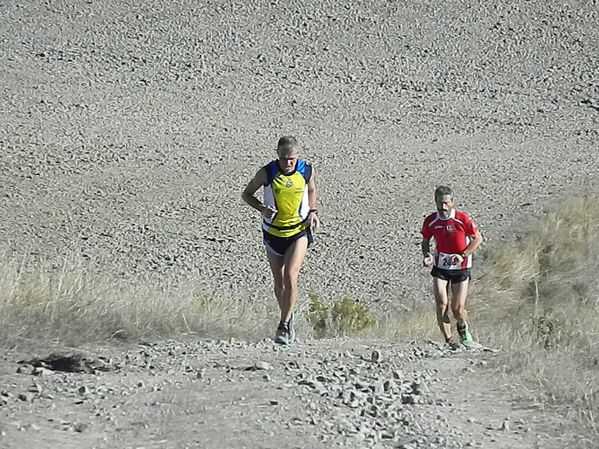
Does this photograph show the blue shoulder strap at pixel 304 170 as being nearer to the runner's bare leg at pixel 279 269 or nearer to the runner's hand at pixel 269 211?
the runner's hand at pixel 269 211

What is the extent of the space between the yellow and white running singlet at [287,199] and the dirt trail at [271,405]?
1.47 meters

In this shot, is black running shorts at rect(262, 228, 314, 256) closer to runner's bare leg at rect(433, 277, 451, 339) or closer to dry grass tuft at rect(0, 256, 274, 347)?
dry grass tuft at rect(0, 256, 274, 347)

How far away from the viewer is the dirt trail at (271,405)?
20.9ft

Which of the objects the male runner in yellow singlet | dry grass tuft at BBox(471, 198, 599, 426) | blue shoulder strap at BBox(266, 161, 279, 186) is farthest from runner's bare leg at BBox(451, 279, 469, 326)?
blue shoulder strap at BBox(266, 161, 279, 186)

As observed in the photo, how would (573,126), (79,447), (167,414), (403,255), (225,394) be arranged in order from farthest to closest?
(573,126) < (403,255) < (225,394) < (167,414) < (79,447)

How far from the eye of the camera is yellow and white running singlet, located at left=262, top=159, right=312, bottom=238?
9.68 m

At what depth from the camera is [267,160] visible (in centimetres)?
2292

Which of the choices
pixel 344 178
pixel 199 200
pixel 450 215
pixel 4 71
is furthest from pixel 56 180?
pixel 450 215

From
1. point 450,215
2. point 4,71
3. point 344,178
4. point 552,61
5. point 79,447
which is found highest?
point 552,61

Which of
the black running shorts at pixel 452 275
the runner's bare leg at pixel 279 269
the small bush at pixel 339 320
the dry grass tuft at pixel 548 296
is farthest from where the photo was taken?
the small bush at pixel 339 320

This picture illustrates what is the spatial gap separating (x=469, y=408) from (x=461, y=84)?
2241 cm

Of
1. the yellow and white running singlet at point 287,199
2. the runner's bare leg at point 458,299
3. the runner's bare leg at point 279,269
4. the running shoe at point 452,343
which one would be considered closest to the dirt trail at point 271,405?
the running shoe at point 452,343

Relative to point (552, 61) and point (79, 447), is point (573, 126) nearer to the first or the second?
point (552, 61)

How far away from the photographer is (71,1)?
31547mm
